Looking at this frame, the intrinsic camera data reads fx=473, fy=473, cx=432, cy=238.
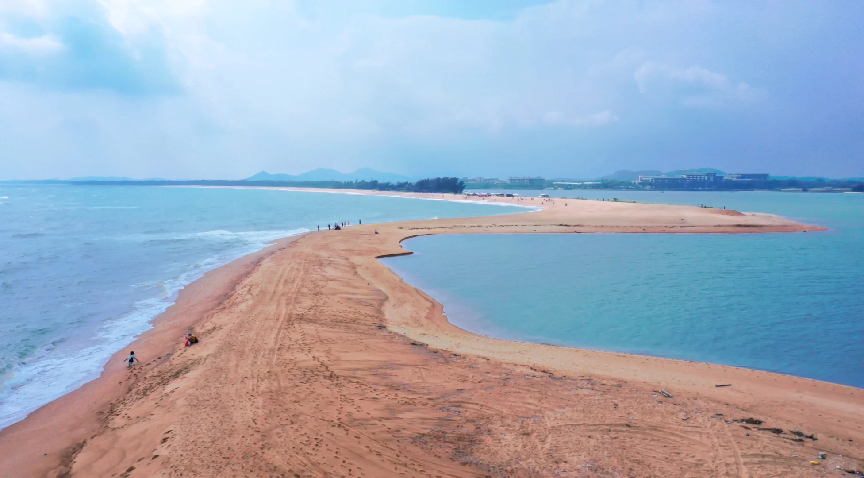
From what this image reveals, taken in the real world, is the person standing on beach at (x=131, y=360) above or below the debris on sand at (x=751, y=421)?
below

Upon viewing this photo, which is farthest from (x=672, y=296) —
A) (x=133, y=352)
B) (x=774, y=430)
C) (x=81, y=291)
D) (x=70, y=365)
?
(x=81, y=291)

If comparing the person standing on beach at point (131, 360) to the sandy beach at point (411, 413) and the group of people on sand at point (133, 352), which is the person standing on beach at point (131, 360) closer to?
the group of people on sand at point (133, 352)

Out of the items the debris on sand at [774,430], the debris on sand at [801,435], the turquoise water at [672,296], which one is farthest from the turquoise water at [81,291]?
the debris on sand at [801,435]

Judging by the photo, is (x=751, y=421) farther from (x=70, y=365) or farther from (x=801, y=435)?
(x=70, y=365)

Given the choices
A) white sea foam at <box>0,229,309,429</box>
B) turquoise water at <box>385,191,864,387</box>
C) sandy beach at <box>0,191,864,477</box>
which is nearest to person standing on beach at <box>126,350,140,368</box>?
sandy beach at <box>0,191,864,477</box>

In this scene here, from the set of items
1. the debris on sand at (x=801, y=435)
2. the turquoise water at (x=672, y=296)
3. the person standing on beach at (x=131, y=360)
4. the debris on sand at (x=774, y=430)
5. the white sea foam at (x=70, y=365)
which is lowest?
the turquoise water at (x=672, y=296)

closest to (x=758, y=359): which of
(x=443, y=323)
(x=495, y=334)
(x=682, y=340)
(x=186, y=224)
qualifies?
(x=682, y=340)

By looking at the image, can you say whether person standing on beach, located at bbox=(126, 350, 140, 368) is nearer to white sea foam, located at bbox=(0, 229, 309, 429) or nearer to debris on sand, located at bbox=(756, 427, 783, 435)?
white sea foam, located at bbox=(0, 229, 309, 429)

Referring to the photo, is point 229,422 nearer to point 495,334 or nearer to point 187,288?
point 495,334
